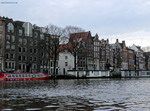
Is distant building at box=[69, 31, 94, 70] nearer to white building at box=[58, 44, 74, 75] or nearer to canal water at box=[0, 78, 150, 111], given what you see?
white building at box=[58, 44, 74, 75]

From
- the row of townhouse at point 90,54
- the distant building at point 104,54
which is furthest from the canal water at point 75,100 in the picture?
the distant building at point 104,54

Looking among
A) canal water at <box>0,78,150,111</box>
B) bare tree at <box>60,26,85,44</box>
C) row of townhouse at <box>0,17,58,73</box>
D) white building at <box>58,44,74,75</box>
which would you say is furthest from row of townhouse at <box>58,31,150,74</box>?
canal water at <box>0,78,150,111</box>

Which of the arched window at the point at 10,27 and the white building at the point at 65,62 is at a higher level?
the arched window at the point at 10,27

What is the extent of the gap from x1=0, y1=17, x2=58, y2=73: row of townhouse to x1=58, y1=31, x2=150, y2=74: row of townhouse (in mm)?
8531

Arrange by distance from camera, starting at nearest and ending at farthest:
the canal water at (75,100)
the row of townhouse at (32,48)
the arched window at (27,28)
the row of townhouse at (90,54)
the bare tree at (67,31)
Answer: the canal water at (75,100)
the bare tree at (67,31)
the row of townhouse at (32,48)
the row of townhouse at (90,54)
the arched window at (27,28)

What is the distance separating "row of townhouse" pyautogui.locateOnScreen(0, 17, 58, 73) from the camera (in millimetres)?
92375

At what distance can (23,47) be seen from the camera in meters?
98.8

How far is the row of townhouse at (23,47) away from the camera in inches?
3637

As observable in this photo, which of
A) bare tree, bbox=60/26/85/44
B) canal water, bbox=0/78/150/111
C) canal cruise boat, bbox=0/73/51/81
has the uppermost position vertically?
bare tree, bbox=60/26/85/44

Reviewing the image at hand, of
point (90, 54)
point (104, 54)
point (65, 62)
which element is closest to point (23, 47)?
point (65, 62)

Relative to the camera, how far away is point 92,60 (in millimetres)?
127500

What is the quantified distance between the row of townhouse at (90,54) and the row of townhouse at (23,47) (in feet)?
28.0

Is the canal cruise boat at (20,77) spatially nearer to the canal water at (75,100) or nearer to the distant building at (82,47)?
the distant building at (82,47)

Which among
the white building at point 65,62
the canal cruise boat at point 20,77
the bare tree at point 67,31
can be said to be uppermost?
the bare tree at point 67,31
